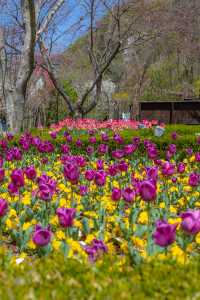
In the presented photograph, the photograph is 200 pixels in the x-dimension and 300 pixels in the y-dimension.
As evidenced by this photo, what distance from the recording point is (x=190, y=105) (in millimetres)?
21297

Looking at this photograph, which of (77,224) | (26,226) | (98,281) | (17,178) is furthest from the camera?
(77,224)

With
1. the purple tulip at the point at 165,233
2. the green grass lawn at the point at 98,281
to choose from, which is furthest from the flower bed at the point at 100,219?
the green grass lawn at the point at 98,281

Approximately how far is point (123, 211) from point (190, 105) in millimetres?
16962

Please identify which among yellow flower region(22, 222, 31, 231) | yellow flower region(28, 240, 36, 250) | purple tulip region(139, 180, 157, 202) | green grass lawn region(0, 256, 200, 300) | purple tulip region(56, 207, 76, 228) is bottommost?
yellow flower region(28, 240, 36, 250)

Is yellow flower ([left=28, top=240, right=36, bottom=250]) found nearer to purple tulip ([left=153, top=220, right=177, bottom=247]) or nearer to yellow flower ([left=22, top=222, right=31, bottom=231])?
A: yellow flower ([left=22, top=222, right=31, bottom=231])

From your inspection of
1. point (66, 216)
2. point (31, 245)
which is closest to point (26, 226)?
point (31, 245)

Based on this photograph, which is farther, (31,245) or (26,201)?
(26,201)

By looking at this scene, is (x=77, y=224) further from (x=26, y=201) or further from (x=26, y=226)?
(x=26, y=201)

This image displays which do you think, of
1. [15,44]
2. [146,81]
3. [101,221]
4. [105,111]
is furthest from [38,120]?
[101,221]

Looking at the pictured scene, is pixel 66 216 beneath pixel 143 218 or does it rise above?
above

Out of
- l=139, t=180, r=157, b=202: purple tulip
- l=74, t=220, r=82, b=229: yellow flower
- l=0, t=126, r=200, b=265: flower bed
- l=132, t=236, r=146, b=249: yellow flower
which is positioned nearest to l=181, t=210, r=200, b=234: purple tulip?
l=0, t=126, r=200, b=265: flower bed

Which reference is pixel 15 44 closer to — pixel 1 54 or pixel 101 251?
pixel 1 54

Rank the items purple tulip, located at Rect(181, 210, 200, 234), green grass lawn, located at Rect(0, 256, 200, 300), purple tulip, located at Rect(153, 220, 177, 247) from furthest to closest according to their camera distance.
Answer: purple tulip, located at Rect(181, 210, 200, 234), purple tulip, located at Rect(153, 220, 177, 247), green grass lawn, located at Rect(0, 256, 200, 300)

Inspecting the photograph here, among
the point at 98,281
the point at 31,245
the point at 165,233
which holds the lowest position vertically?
the point at 31,245
